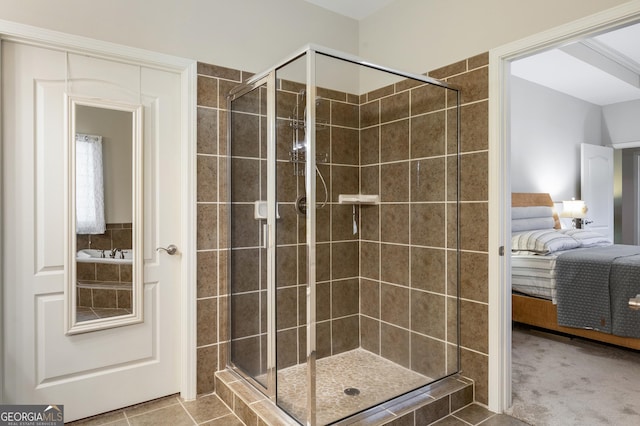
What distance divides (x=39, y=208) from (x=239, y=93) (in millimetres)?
1299

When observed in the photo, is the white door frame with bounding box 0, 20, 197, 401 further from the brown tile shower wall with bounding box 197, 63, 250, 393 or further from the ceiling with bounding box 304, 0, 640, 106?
the ceiling with bounding box 304, 0, 640, 106

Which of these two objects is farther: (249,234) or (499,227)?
(249,234)

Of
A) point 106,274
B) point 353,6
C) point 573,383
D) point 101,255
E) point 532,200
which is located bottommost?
point 573,383

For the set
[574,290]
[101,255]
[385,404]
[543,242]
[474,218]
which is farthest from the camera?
[543,242]

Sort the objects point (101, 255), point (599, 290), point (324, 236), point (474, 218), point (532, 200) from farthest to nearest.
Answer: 1. point (532, 200)
2. point (599, 290)
3. point (324, 236)
4. point (474, 218)
5. point (101, 255)

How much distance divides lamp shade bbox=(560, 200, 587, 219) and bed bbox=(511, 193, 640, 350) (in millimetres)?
955

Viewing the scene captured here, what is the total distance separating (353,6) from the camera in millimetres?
2975

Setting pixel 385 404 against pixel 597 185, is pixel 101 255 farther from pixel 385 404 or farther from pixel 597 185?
pixel 597 185

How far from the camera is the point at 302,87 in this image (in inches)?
75.7

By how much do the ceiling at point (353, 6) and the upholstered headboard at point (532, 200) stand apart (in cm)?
286

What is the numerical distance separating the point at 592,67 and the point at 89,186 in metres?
5.31

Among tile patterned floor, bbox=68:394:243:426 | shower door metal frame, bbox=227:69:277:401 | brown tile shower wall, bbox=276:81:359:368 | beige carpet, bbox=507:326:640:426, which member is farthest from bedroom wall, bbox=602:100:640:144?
tile patterned floor, bbox=68:394:243:426

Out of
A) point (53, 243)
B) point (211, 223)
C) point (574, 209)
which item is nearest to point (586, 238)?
point (574, 209)

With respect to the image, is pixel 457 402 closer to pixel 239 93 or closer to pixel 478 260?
pixel 478 260
